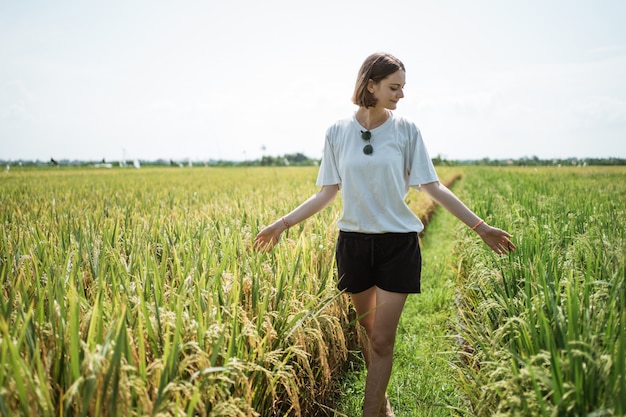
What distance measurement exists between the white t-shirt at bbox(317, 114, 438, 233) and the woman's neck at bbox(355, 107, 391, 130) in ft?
0.12

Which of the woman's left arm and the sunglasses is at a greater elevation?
the sunglasses

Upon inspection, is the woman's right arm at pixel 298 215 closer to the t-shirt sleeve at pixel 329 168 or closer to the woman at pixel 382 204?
the t-shirt sleeve at pixel 329 168

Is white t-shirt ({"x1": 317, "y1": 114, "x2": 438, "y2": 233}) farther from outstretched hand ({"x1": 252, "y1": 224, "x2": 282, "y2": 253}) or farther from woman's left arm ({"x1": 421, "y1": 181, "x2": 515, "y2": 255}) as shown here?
outstretched hand ({"x1": 252, "y1": 224, "x2": 282, "y2": 253})

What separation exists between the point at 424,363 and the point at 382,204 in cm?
177

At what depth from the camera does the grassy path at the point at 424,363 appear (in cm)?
281

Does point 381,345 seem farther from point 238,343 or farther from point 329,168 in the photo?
point 329,168

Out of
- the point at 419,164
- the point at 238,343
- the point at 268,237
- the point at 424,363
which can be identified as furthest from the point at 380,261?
the point at 424,363

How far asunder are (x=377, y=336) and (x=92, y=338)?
4.25 feet

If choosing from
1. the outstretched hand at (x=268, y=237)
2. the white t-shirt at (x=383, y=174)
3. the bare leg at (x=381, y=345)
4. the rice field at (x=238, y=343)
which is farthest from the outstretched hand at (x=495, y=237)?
the outstretched hand at (x=268, y=237)

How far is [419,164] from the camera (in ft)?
7.38

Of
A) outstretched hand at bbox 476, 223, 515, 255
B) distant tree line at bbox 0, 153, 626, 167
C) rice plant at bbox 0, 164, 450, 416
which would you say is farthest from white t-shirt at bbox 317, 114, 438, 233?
distant tree line at bbox 0, 153, 626, 167

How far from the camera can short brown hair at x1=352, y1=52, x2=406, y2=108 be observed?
217cm

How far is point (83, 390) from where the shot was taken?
1.47 meters

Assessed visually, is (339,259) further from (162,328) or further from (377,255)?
(162,328)
